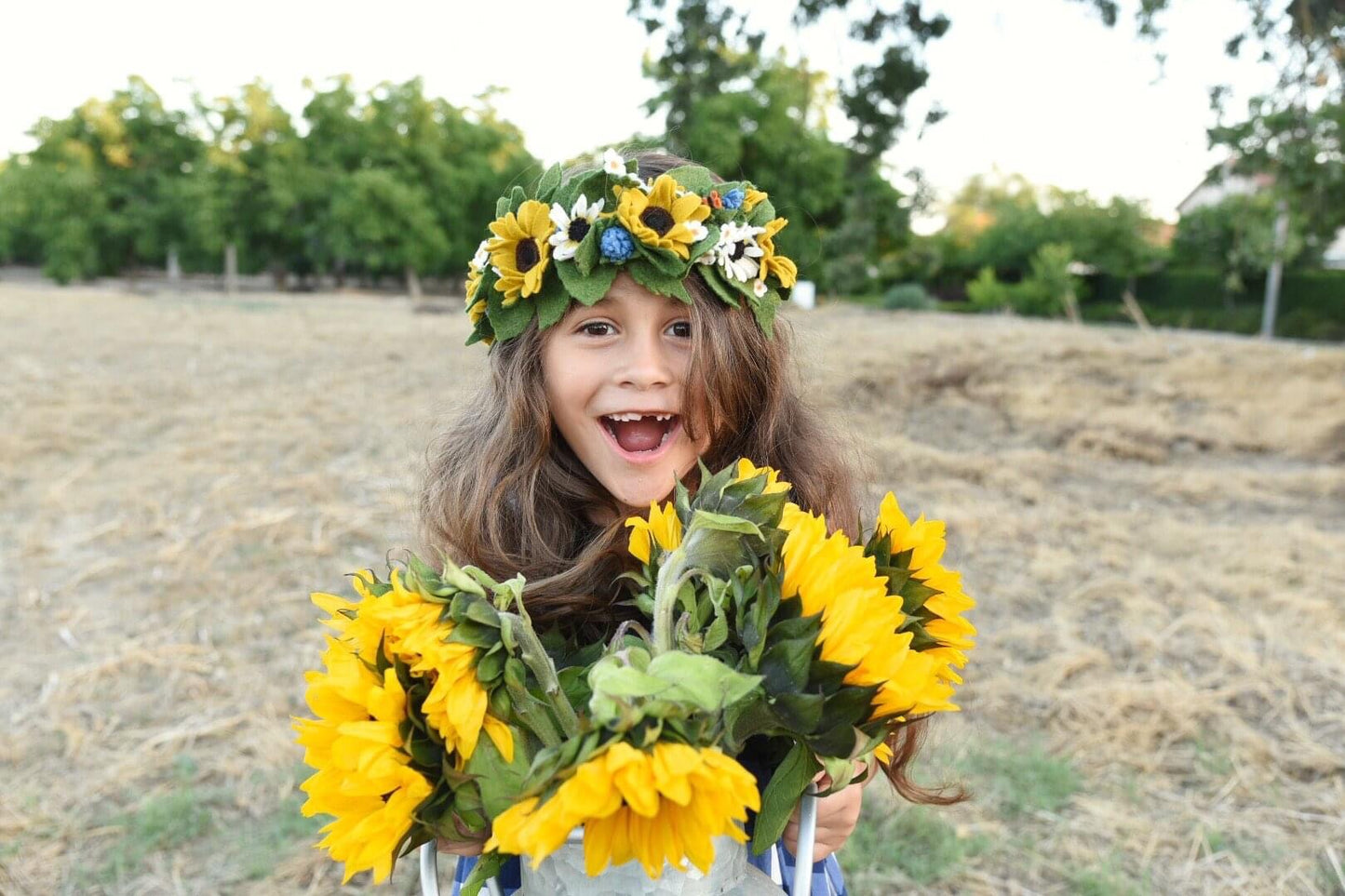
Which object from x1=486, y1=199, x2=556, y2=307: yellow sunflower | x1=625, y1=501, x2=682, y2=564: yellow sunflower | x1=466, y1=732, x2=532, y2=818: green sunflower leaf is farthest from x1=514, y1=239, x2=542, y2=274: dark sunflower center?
x1=466, y1=732, x2=532, y2=818: green sunflower leaf

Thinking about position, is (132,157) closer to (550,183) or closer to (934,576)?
(550,183)

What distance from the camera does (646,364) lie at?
156cm

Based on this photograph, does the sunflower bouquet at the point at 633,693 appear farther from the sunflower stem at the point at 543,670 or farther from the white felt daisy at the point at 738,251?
the white felt daisy at the point at 738,251

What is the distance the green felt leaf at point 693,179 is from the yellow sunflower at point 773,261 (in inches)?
4.9

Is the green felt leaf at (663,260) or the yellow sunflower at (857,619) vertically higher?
the green felt leaf at (663,260)

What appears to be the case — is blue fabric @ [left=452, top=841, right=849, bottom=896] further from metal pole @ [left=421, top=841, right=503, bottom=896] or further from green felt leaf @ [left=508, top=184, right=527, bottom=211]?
green felt leaf @ [left=508, top=184, right=527, bottom=211]

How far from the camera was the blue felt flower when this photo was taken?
152cm

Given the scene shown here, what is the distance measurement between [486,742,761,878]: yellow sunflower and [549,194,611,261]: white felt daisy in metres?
0.92

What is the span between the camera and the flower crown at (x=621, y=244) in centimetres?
154

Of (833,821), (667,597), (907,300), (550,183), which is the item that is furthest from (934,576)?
(907,300)

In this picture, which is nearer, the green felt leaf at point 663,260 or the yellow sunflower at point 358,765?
the yellow sunflower at point 358,765

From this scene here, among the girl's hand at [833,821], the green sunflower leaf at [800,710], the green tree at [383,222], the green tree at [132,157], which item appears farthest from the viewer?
the green tree at [132,157]

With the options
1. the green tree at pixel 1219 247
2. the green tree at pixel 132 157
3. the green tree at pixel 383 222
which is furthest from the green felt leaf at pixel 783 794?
the green tree at pixel 132 157

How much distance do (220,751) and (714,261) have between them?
2.86 m
